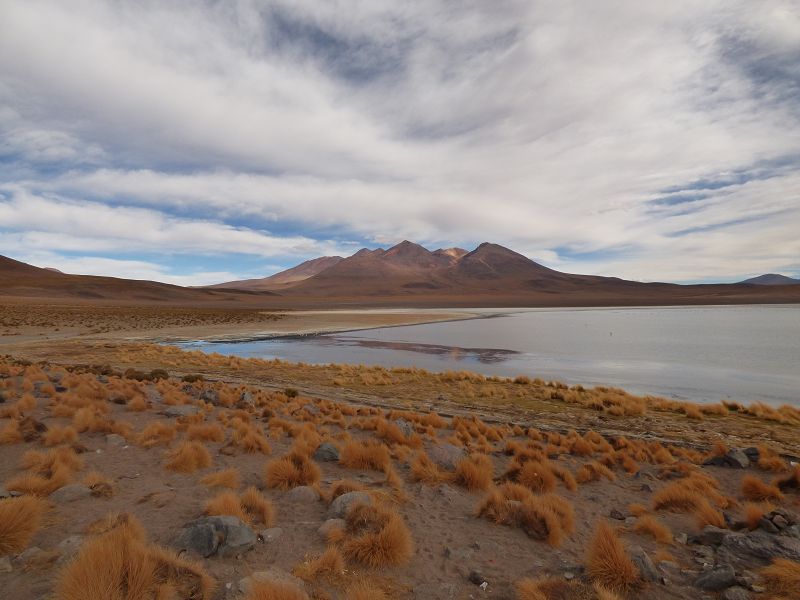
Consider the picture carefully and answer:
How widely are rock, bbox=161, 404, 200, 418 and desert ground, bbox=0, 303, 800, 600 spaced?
6 cm

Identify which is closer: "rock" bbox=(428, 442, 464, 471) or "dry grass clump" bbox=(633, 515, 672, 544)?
"dry grass clump" bbox=(633, 515, 672, 544)

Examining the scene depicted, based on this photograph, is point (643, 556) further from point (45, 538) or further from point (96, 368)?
point (96, 368)

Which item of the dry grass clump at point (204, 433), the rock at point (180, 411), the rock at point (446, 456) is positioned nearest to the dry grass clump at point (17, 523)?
the dry grass clump at point (204, 433)

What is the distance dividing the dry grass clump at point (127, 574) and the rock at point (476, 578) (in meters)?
2.38

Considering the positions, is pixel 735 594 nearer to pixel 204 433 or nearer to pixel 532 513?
pixel 532 513

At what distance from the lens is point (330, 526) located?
4.95 meters

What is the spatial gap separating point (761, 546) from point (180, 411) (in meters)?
10.6

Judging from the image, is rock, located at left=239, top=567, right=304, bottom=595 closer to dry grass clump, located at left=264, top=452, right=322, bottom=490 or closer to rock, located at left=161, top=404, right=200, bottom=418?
dry grass clump, located at left=264, top=452, right=322, bottom=490

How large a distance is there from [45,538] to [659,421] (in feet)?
45.9

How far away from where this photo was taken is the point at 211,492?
19.5 ft

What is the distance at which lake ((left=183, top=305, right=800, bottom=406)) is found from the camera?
19.0 m

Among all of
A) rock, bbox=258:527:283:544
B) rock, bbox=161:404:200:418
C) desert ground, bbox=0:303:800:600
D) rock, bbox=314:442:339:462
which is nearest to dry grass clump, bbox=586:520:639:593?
desert ground, bbox=0:303:800:600

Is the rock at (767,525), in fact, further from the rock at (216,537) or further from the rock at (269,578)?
the rock at (216,537)

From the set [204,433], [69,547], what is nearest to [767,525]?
[69,547]
